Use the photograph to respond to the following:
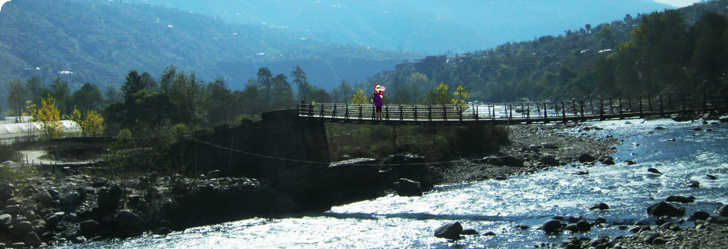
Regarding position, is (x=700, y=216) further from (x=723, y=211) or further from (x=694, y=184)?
(x=694, y=184)

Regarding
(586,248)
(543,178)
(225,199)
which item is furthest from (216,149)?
(586,248)

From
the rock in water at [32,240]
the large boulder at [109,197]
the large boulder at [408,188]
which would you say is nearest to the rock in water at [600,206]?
the large boulder at [408,188]

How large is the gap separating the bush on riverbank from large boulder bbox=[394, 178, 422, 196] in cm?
756

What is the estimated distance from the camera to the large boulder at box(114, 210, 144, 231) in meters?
27.9

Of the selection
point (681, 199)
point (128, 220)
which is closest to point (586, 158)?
point (681, 199)

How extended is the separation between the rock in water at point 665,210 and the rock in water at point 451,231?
8.20 meters

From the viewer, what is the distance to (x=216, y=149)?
35.9 meters

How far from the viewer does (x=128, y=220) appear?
91.8 ft

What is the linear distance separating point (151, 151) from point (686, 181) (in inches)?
1178

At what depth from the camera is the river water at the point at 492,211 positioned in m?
24.7

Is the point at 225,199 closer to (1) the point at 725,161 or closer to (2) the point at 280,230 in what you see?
(2) the point at 280,230

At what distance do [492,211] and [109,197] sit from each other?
62.3ft

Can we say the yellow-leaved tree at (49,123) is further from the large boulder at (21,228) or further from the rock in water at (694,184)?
the rock in water at (694,184)

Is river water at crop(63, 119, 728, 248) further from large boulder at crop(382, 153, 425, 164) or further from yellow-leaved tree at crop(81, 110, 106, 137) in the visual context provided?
yellow-leaved tree at crop(81, 110, 106, 137)
